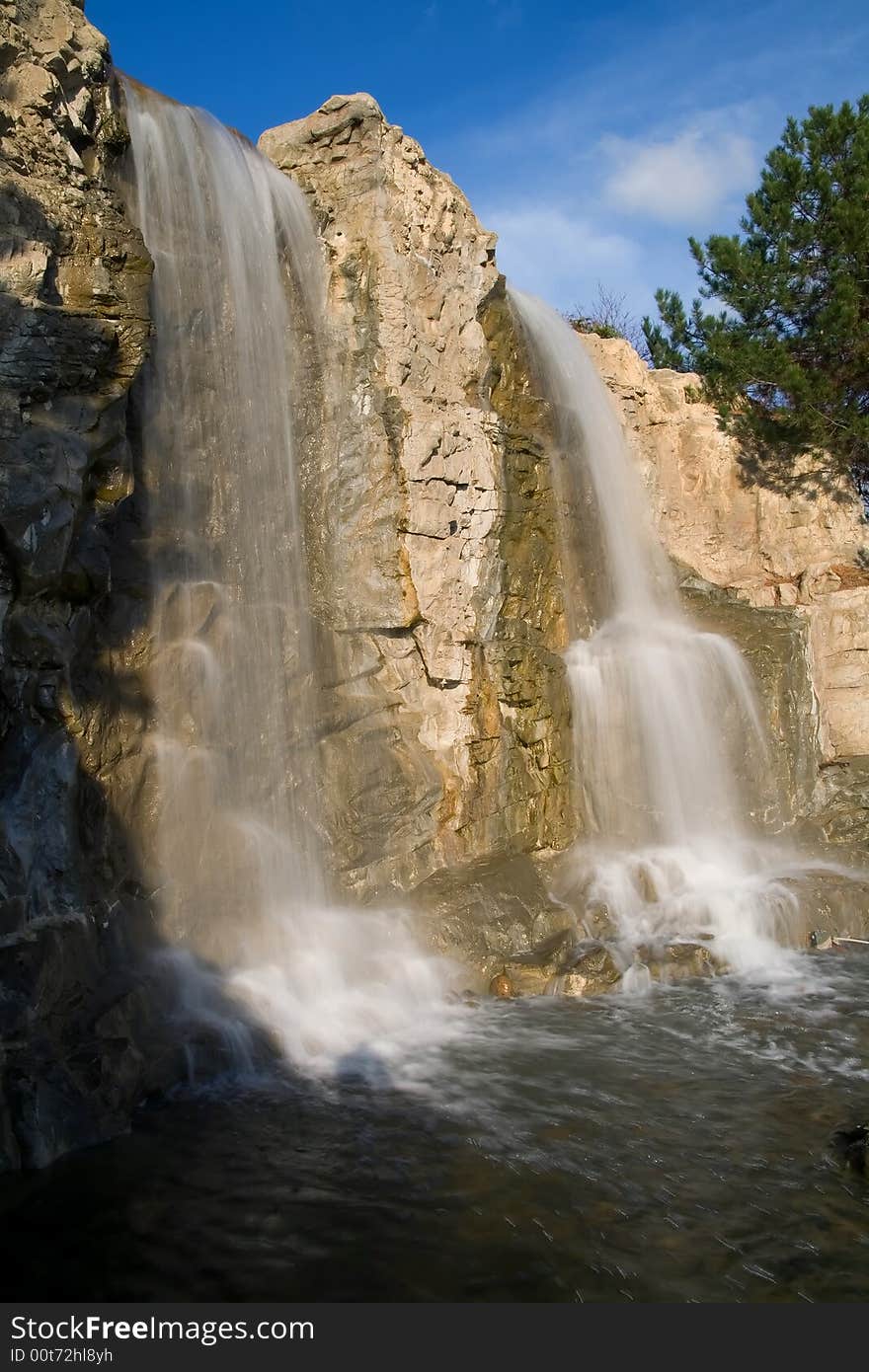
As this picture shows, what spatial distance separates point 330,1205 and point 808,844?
1055 cm

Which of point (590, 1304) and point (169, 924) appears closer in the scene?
point (590, 1304)

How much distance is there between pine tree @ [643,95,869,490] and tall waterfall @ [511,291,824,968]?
355 cm

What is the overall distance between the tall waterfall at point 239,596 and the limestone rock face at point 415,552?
489mm

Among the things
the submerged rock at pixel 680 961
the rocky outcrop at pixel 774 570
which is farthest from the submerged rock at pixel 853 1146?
the rocky outcrop at pixel 774 570

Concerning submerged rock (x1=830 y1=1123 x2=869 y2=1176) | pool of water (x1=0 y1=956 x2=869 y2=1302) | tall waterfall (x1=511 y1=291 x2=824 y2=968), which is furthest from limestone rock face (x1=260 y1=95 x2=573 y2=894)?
submerged rock (x1=830 y1=1123 x2=869 y2=1176)

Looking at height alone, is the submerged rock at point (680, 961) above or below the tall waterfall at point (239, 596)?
below

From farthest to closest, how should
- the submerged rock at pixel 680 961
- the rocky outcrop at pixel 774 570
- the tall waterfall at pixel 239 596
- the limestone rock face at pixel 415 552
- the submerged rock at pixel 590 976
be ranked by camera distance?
the rocky outcrop at pixel 774 570, the limestone rock face at pixel 415 552, the submerged rock at pixel 680 961, the submerged rock at pixel 590 976, the tall waterfall at pixel 239 596

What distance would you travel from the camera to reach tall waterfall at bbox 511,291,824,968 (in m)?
12.5

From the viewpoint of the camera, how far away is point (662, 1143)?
7055 millimetres

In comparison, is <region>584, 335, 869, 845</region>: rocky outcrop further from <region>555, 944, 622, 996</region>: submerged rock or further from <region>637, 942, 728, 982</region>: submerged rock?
<region>555, 944, 622, 996</region>: submerged rock

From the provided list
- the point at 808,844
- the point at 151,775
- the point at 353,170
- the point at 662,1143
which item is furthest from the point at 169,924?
the point at 353,170

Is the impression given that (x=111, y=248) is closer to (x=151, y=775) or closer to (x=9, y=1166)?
(x=151, y=775)

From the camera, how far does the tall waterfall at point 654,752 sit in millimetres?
12531

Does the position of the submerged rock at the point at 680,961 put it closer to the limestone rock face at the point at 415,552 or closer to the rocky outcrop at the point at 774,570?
the limestone rock face at the point at 415,552
